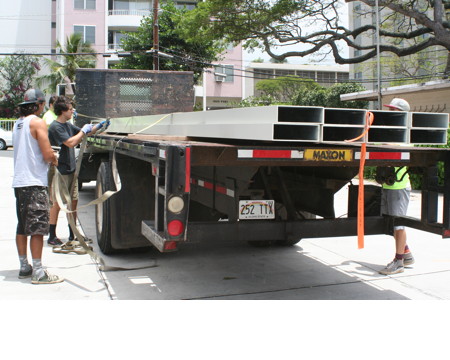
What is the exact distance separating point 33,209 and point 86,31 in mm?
41011

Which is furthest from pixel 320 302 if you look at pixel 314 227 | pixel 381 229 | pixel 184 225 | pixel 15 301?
pixel 15 301

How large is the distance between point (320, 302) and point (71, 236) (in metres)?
3.64

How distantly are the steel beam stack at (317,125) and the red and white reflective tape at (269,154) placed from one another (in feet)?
0.40

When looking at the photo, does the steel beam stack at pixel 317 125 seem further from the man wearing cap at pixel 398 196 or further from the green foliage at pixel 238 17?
the green foliage at pixel 238 17

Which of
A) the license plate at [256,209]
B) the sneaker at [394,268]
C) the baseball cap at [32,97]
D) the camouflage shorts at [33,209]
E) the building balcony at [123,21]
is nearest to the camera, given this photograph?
the license plate at [256,209]

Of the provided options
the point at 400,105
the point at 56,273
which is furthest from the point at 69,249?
the point at 400,105

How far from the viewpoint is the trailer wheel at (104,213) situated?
5590mm

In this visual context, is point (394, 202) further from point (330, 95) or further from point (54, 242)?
point (330, 95)

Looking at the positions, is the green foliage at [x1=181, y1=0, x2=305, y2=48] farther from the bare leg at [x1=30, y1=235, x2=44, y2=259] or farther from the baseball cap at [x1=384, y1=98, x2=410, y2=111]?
the bare leg at [x1=30, y1=235, x2=44, y2=259]

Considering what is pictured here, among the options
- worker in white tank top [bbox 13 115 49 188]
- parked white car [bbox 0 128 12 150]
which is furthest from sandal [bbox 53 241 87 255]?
parked white car [bbox 0 128 12 150]

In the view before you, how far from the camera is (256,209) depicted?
4340 mm

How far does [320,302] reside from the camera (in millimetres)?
4418

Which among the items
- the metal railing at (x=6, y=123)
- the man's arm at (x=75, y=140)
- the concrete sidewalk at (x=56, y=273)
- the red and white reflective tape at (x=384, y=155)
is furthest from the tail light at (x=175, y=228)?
the metal railing at (x=6, y=123)

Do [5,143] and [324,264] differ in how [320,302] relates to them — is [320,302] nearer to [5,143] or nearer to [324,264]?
[324,264]
